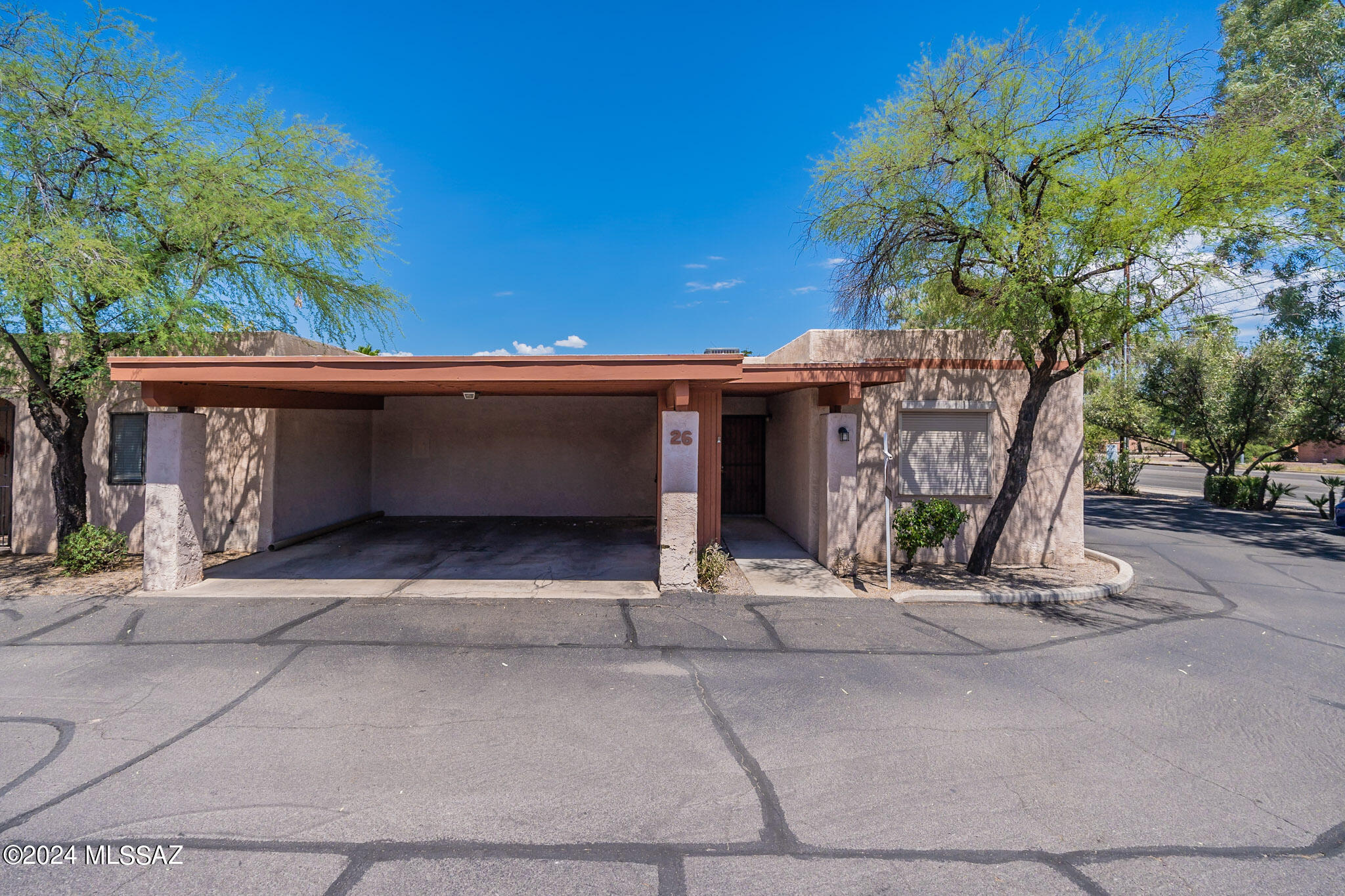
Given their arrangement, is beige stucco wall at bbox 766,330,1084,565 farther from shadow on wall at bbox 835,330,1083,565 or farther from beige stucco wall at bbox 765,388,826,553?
beige stucco wall at bbox 765,388,826,553

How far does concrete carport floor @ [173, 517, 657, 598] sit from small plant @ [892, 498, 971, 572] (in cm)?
381

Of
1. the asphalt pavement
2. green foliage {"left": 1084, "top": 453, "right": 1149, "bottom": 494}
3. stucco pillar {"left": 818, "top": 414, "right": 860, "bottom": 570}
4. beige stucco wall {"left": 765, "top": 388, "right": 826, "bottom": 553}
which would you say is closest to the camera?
stucco pillar {"left": 818, "top": 414, "right": 860, "bottom": 570}

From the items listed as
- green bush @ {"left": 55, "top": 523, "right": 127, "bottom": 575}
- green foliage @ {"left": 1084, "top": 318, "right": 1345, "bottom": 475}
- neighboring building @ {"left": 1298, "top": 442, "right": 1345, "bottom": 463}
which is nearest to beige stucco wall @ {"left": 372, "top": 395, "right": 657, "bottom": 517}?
green bush @ {"left": 55, "top": 523, "right": 127, "bottom": 575}

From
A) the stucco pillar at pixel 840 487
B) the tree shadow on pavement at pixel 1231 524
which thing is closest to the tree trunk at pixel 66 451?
the stucco pillar at pixel 840 487

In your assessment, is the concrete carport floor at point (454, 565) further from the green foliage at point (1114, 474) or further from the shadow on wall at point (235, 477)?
the green foliage at point (1114, 474)

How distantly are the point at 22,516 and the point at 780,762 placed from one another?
13.5m

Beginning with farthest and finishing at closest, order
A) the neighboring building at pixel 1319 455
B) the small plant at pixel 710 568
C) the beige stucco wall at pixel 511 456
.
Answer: the neighboring building at pixel 1319 455 → the beige stucco wall at pixel 511 456 → the small plant at pixel 710 568

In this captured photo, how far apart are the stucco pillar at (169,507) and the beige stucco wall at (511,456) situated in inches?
226

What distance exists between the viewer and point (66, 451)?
883cm

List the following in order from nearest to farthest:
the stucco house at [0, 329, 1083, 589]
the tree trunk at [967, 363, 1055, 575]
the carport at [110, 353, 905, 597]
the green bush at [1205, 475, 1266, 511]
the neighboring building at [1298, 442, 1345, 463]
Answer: the carport at [110, 353, 905, 597] < the stucco house at [0, 329, 1083, 589] < the tree trunk at [967, 363, 1055, 575] < the green bush at [1205, 475, 1266, 511] < the neighboring building at [1298, 442, 1345, 463]

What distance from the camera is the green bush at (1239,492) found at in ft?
57.1

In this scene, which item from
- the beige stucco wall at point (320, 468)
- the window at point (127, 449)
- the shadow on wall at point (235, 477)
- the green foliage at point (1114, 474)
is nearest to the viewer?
the window at point (127, 449)

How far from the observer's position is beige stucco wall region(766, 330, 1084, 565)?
Answer: 31.1 ft

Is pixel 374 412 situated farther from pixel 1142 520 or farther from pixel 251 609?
pixel 1142 520
